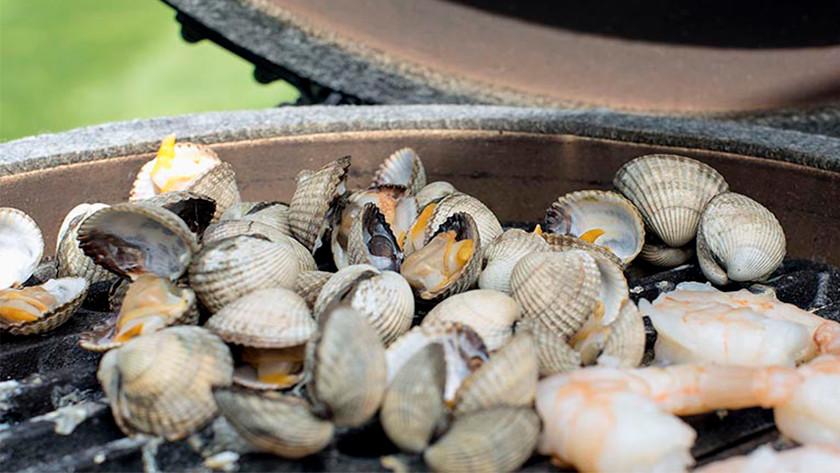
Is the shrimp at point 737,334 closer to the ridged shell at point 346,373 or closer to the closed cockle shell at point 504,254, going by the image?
the closed cockle shell at point 504,254

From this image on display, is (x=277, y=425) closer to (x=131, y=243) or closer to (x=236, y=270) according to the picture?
(x=236, y=270)

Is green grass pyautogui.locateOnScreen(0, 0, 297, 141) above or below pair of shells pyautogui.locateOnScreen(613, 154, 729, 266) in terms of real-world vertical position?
below

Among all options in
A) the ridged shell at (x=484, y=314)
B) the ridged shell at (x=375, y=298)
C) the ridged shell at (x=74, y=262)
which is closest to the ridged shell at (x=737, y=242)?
the ridged shell at (x=484, y=314)

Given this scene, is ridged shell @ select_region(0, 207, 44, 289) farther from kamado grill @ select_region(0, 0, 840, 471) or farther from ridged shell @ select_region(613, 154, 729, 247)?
ridged shell @ select_region(613, 154, 729, 247)

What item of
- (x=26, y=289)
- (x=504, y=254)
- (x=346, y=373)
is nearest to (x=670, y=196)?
(x=504, y=254)

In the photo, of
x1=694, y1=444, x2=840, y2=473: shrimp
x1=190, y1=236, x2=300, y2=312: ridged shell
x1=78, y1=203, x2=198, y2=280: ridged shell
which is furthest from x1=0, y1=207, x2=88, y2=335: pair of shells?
x1=694, y1=444, x2=840, y2=473: shrimp
